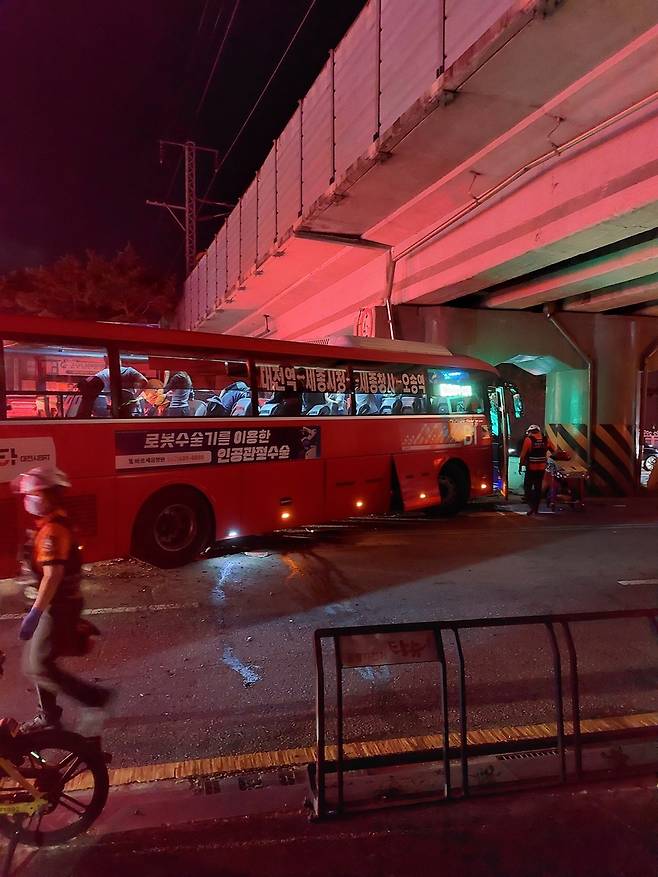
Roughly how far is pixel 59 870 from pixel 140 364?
591 centimetres

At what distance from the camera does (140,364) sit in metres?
7.69

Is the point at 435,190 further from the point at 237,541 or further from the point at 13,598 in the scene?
the point at 13,598

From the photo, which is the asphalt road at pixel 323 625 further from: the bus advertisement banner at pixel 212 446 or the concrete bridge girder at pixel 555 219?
the concrete bridge girder at pixel 555 219

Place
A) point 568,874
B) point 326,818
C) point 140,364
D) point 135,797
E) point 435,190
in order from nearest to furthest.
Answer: point 568,874, point 326,818, point 135,797, point 140,364, point 435,190

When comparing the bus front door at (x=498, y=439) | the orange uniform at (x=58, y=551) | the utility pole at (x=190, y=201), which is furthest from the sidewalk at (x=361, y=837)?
the utility pole at (x=190, y=201)

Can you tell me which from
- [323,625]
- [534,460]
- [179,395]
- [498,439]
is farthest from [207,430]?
[498,439]

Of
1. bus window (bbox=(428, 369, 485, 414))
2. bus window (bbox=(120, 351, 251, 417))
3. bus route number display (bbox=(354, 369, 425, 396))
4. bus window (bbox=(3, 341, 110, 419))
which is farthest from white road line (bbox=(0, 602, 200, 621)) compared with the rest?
bus window (bbox=(428, 369, 485, 414))

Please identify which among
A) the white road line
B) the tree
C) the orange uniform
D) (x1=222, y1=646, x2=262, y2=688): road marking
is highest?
the tree

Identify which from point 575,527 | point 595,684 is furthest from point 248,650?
point 575,527

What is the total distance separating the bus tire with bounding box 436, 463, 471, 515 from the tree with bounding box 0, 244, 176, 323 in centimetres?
2284

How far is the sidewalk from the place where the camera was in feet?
9.02

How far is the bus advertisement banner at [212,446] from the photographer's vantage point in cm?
752

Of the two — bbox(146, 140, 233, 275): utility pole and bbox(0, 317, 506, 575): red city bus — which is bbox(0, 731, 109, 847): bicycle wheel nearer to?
bbox(0, 317, 506, 575): red city bus

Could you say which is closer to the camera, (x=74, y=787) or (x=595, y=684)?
(x=74, y=787)
